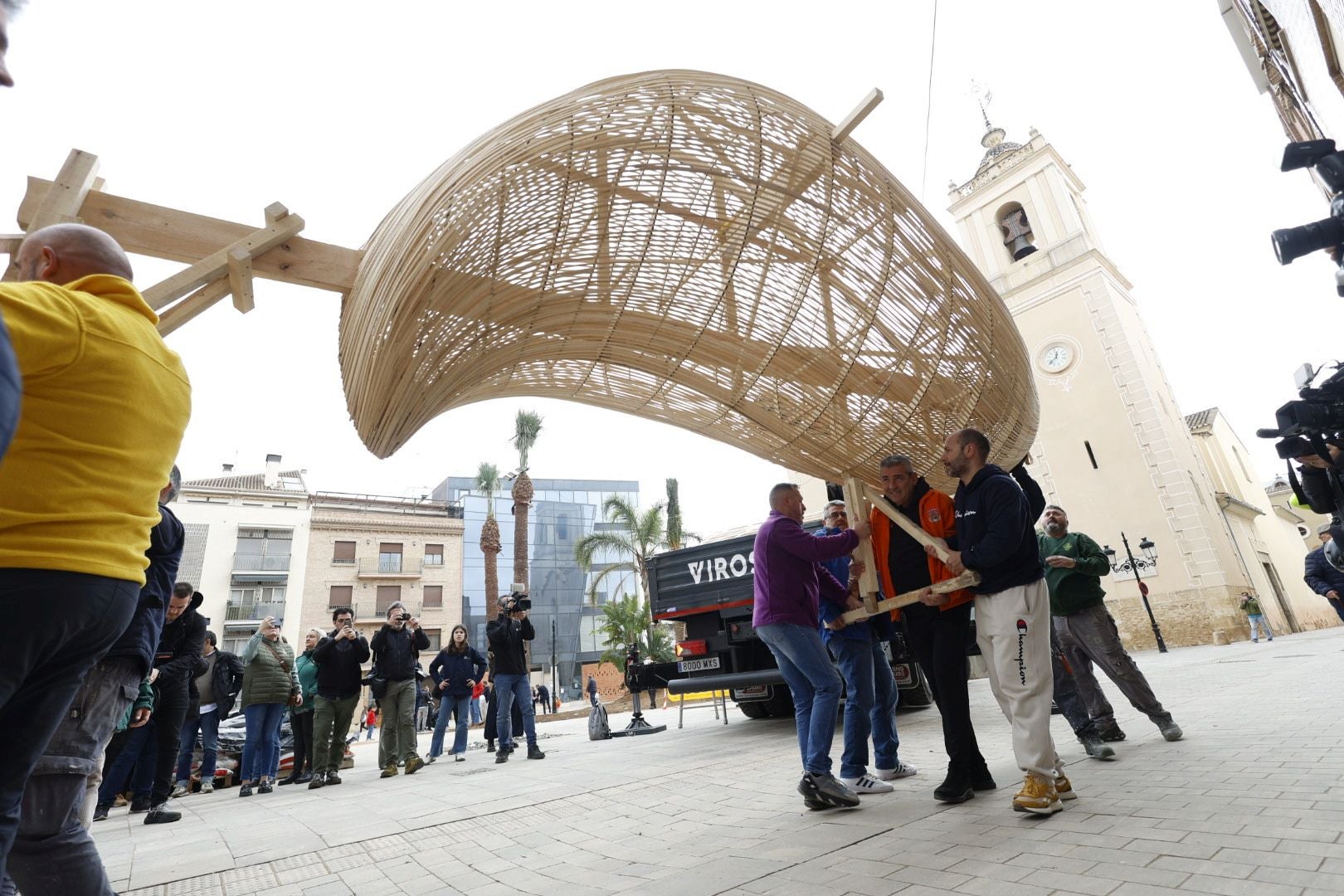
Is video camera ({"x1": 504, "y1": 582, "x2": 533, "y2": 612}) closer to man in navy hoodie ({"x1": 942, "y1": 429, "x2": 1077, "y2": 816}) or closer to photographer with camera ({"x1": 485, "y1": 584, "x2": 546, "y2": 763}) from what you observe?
Answer: photographer with camera ({"x1": 485, "y1": 584, "x2": 546, "y2": 763})

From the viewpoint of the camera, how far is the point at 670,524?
1246 inches

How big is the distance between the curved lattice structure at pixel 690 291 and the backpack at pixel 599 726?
6279 mm

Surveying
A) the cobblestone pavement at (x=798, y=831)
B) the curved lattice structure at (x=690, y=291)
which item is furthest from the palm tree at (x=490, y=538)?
the curved lattice structure at (x=690, y=291)

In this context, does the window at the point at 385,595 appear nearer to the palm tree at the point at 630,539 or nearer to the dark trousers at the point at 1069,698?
the palm tree at the point at 630,539

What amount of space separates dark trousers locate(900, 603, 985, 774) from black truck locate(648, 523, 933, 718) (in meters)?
3.09

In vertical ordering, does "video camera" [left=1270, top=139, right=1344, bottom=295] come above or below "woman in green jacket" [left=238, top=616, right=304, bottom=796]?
above

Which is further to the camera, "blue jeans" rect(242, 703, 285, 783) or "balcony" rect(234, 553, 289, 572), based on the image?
"balcony" rect(234, 553, 289, 572)

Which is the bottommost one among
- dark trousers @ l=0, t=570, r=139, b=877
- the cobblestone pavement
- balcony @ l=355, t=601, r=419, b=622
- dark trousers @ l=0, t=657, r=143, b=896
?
the cobblestone pavement

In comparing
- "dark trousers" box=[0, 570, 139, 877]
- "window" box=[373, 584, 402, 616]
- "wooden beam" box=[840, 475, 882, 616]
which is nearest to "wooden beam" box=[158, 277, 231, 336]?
"dark trousers" box=[0, 570, 139, 877]

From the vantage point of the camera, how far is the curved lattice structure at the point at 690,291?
2893mm

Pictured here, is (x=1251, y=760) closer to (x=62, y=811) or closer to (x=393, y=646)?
(x=62, y=811)

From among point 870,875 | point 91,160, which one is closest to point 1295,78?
point 870,875

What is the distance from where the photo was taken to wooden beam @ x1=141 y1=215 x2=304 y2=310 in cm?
241

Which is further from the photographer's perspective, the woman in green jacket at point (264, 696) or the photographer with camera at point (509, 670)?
the photographer with camera at point (509, 670)
